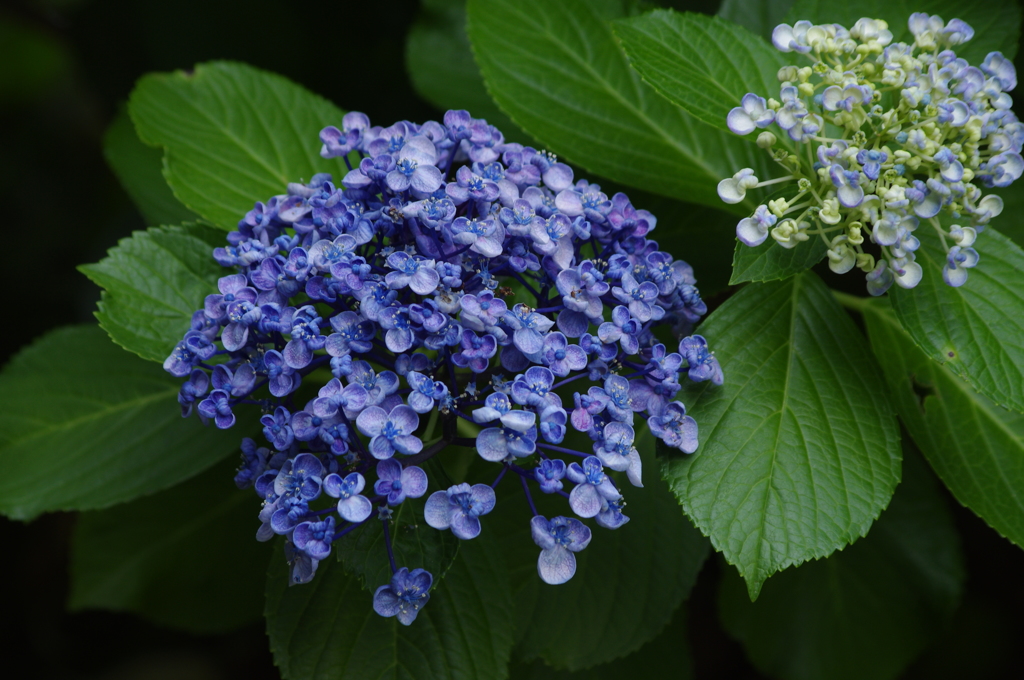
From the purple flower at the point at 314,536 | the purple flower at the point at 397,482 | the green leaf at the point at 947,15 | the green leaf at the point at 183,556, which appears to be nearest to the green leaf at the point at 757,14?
the green leaf at the point at 947,15

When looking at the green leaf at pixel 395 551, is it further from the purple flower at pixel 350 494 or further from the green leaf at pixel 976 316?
the green leaf at pixel 976 316

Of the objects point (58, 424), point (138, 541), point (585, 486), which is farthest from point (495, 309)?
point (138, 541)

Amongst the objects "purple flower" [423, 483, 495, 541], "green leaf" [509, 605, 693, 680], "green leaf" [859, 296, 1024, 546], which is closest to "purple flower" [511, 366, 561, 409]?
"purple flower" [423, 483, 495, 541]

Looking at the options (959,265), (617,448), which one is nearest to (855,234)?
(959,265)

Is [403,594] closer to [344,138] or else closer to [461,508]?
[461,508]

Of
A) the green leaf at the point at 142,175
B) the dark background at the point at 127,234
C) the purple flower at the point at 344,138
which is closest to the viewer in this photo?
the purple flower at the point at 344,138

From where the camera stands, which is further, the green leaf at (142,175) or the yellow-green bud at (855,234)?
the green leaf at (142,175)

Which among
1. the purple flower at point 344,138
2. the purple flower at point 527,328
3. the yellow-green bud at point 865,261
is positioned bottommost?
the purple flower at point 527,328
